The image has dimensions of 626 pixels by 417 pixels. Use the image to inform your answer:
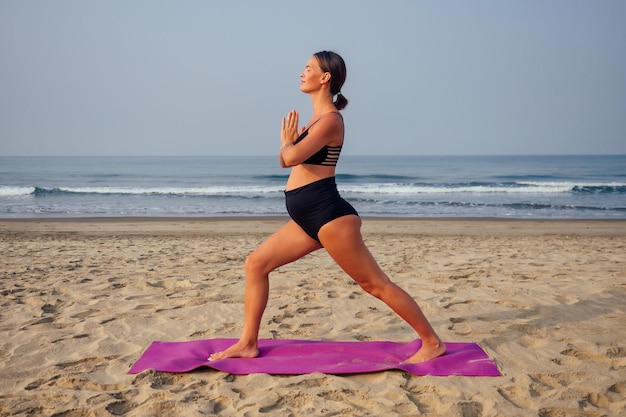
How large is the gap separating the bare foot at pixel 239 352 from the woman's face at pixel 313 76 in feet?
5.65

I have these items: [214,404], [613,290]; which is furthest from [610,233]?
[214,404]

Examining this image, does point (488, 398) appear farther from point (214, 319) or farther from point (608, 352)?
point (214, 319)

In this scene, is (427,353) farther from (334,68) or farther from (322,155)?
(334,68)

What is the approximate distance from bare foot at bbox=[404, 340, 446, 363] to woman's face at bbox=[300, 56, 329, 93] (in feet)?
5.96

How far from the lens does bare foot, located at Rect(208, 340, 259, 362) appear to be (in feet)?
12.7

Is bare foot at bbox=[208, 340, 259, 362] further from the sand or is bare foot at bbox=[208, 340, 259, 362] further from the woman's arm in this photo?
the woman's arm

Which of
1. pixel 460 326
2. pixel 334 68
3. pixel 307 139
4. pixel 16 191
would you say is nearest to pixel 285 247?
pixel 307 139

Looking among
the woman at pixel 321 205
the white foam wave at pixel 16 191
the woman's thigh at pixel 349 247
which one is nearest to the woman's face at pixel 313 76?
the woman at pixel 321 205

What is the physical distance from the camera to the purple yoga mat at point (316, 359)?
3639 mm

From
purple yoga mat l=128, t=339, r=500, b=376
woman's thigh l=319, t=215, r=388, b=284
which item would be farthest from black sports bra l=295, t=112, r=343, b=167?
purple yoga mat l=128, t=339, r=500, b=376

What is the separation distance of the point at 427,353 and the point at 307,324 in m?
1.30

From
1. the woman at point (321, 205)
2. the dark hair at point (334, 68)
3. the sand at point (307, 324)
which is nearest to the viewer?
the sand at point (307, 324)

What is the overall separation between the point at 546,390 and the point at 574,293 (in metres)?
2.90

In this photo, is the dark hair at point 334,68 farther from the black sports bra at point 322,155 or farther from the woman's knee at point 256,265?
the woman's knee at point 256,265
